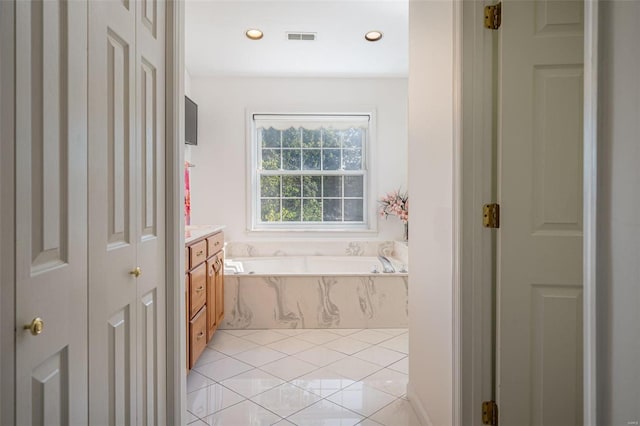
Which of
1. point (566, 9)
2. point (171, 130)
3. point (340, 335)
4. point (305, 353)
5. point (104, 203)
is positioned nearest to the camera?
point (104, 203)

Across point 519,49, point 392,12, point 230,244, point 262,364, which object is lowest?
point 262,364

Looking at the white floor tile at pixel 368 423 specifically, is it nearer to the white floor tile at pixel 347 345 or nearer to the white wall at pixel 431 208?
the white wall at pixel 431 208

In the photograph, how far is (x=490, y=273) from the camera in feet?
5.02

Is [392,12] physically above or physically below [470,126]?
above

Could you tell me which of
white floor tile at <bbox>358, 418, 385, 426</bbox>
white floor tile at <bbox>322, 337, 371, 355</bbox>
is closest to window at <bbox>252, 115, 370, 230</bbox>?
white floor tile at <bbox>322, 337, 371, 355</bbox>

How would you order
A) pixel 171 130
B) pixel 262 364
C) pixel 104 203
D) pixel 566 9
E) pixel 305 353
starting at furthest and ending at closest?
pixel 305 353 < pixel 262 364 < pixel 171 130 < pixel 566 9 < pixel 104 203

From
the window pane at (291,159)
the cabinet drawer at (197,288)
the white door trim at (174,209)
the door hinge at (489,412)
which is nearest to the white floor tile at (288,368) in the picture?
the cabinet drawer at (197,288)

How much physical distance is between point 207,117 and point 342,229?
77.6 inches

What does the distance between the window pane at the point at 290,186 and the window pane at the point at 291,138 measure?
0.37m

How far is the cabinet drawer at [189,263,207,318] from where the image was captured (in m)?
2.44

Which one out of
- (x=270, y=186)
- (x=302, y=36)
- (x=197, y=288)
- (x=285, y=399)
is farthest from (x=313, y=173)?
(x=285, y=399)

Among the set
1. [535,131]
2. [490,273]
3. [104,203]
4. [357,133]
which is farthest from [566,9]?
[357,133]

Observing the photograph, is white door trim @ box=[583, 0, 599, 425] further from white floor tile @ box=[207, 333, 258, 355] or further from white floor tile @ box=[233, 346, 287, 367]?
white floor tile @ box=[207, 333, 258, 355]

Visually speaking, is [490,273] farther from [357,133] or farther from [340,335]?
[357,133]
